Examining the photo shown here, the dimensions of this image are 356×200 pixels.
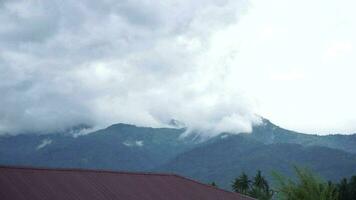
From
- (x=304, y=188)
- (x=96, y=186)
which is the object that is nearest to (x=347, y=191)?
(x=96, y=186)

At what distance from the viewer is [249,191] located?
120875 mm

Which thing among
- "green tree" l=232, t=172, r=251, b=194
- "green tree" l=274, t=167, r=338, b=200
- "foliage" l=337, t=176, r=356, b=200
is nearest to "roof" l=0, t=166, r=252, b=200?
"green tree" l=274, t=167, r=338, b=200

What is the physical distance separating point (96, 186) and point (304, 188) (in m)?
23.4

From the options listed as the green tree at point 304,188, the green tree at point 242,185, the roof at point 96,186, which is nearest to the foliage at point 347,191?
the roof at point 96,186

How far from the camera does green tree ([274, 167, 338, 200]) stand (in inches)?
877

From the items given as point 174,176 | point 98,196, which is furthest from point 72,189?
point 174,176

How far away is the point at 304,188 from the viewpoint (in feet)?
73.7

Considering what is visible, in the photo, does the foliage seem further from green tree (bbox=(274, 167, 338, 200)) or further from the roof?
green tree (bbox=(274, 167, 338, 200))

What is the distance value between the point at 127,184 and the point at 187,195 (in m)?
5.11

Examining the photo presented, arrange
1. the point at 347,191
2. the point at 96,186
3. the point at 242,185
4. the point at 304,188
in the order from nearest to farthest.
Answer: the point at 304,188, the point at 96,186, the point at 347,191, the point at 242,185

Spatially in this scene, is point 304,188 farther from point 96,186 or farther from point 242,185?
point 242,185

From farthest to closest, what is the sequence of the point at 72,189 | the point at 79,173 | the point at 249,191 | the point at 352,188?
the point at 249,191 < the point at 352,188 < the point at 79,173 < the point at 72,189

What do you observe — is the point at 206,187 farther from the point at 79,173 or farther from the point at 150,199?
the point at 79,173

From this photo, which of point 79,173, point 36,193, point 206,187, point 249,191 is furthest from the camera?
point 249,191
